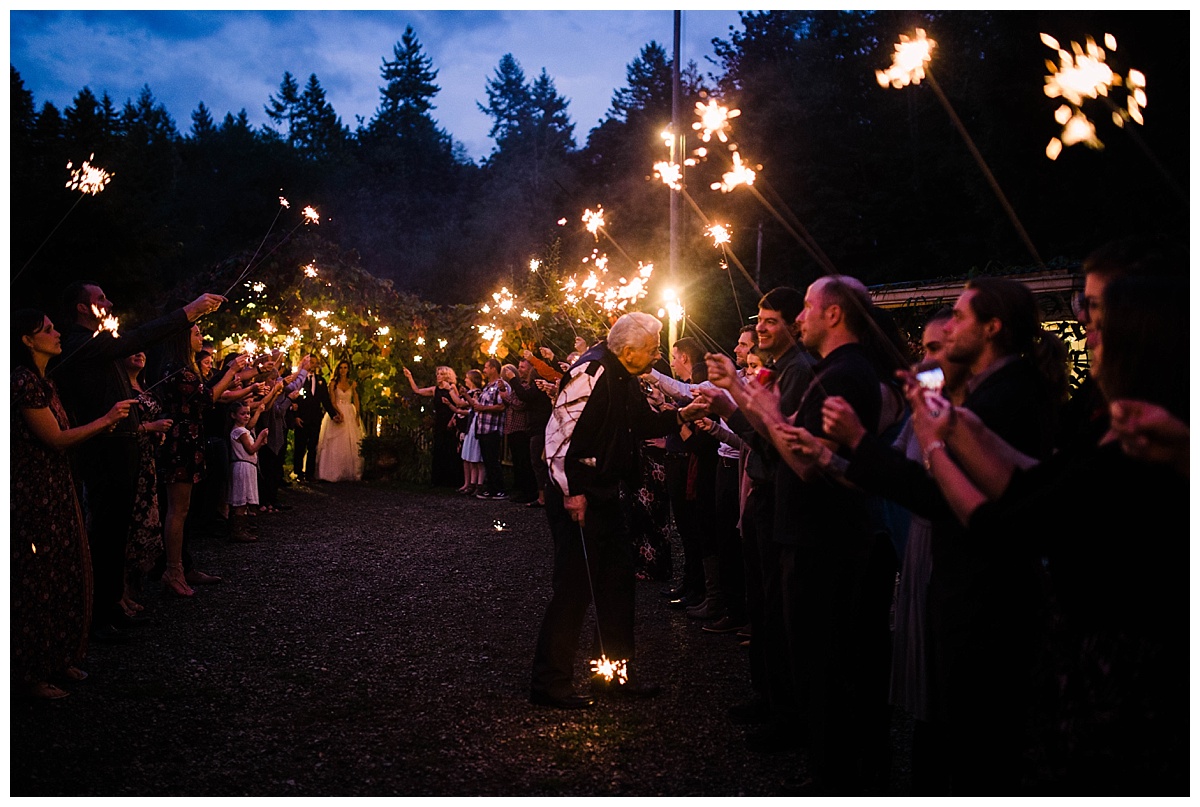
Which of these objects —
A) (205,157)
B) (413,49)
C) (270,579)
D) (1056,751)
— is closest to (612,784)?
(1056,751)

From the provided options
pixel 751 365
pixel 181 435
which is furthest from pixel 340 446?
pixel 751 365

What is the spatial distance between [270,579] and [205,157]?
149ft

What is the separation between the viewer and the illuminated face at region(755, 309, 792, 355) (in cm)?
448

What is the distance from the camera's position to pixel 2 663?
3.69 meters

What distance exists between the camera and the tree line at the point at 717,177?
15.7 metres

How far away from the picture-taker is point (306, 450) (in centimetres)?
1628

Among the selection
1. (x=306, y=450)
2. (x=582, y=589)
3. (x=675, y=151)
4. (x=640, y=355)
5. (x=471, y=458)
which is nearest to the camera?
(x=582, y=589)

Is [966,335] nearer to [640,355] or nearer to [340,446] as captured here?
[640,355]

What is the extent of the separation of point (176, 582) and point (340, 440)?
9.16 meters

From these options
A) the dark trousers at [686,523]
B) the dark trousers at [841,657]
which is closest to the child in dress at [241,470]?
the dark trousers at [686,523]

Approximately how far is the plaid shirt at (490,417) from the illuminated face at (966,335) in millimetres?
12004

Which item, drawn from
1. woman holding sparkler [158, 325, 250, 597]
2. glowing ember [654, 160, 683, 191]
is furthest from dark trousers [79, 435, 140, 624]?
glowing ember [654, 160, 683, 191]

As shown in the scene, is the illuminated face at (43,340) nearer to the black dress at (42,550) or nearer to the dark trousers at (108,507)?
the black dress at (42,550)

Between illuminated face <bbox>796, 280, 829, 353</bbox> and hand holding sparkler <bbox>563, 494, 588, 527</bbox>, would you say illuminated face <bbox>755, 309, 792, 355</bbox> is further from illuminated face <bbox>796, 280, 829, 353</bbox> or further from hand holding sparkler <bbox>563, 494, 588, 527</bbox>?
hand holding sparkler <bbox>563, 494, 588, 527</bbox>
